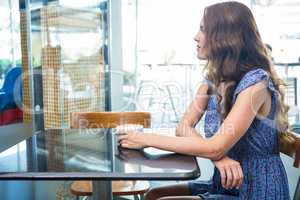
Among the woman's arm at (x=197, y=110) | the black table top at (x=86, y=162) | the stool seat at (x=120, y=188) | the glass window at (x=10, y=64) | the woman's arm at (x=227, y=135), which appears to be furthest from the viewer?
the glass window at (x=10, y=64)

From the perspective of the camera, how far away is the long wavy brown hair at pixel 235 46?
3.82 feet

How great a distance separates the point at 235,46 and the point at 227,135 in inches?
12.6

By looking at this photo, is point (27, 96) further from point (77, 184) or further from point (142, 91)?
point (142, 91)

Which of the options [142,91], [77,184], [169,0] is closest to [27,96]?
[77,184]

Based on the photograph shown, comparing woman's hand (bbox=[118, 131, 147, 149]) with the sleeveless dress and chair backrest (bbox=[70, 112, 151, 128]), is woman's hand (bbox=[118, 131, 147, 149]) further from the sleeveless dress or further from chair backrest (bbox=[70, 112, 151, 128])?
chair backrest (bbox=[70, 112, 151, 128])

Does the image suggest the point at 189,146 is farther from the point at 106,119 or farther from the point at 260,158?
the point at 106,119

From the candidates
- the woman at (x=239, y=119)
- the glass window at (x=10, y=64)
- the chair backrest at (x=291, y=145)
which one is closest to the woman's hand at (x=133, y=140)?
the woman at (x=239, y=119)

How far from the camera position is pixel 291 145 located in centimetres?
109

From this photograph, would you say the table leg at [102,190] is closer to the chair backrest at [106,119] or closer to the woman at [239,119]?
the woman at [239,119]

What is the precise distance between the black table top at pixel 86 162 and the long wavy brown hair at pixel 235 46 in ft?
1.11

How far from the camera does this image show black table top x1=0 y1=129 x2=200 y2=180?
849mm

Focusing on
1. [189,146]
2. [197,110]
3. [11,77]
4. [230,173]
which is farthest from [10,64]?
[230,173]

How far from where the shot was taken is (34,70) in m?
2.36

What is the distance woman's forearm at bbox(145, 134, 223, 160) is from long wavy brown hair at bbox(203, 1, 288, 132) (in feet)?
0.64
